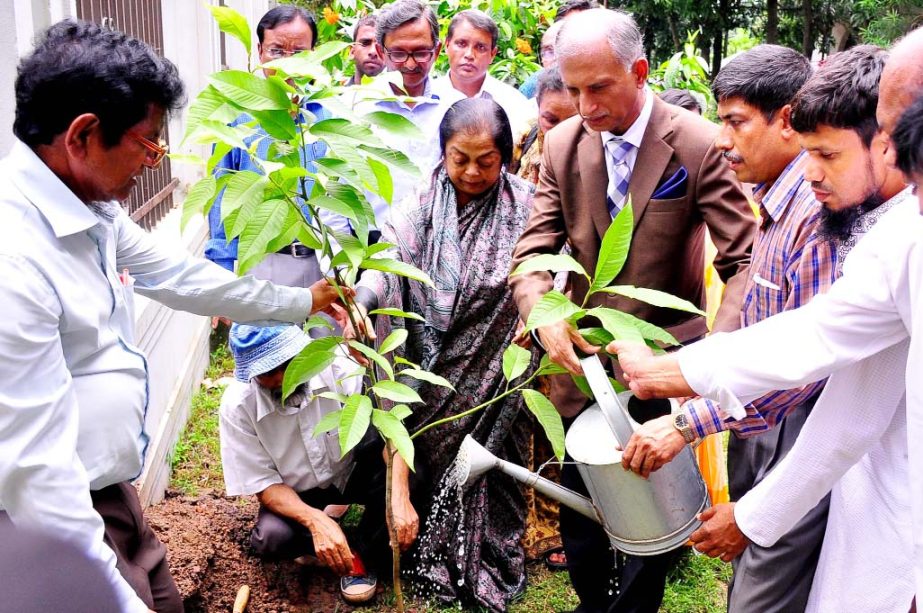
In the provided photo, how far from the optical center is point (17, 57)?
92.8 inches

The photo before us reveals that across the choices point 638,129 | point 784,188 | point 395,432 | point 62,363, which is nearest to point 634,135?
point 638,129

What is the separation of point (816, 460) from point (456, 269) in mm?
1465

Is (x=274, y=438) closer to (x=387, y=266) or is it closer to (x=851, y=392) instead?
(x=387, y=266)

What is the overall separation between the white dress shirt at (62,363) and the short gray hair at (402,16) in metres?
2.31

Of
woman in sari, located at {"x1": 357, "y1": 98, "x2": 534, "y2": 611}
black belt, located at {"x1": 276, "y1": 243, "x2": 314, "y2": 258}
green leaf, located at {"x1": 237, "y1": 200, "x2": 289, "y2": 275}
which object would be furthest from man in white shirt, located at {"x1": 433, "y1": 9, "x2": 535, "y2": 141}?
green leaf, located at {"x1": 237, "y1": 200, "x2": 289, "y2": 275}

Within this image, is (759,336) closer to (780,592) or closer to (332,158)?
(780,592)

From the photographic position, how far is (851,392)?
1.78 metres

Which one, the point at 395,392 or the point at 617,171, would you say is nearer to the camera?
the point at 395,392

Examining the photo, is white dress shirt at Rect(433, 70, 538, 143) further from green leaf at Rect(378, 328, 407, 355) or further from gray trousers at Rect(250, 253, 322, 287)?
green leaf at Rect(378, 328, 407, 355)

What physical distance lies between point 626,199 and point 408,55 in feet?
5.93

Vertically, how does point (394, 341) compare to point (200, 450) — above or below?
above

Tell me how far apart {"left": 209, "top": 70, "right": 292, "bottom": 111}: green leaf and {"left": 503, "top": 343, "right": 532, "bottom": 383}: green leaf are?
0.85m

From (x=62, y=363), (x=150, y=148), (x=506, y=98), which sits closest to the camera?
(x=62, y=363)

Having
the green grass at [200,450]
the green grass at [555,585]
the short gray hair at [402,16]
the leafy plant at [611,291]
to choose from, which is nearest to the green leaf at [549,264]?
the leafy plant at [611,291]
